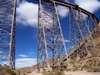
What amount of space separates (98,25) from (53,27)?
21.8 m

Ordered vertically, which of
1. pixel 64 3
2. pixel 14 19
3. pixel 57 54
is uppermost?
pixel 64 3

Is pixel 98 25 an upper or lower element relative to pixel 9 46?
upper

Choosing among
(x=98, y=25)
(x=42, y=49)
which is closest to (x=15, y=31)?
(x=42, y=49)

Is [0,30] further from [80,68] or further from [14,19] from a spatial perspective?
[80,68]

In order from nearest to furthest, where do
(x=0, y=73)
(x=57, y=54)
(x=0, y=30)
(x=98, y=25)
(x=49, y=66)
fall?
(x=0, y=73), (x=0, y=30), (x=49, y=66), (x=57, y=54), (x=98, y=25)

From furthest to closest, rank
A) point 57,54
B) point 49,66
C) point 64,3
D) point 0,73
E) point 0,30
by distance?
point 64,3, point 57,54, point 49,66, point 0,30, point 0,73

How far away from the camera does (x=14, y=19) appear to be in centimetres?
2594

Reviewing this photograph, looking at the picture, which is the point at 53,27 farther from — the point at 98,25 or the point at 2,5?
the point at 98,25

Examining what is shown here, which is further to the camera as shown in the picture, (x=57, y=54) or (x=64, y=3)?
(x=64, y=3)

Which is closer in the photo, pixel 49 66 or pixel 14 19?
pixel 14 19

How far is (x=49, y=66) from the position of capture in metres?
29.9

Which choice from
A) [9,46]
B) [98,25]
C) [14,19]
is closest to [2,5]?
[14,19]

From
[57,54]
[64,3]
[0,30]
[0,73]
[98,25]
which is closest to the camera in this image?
[0,73]

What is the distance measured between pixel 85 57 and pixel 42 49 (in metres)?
10.9
